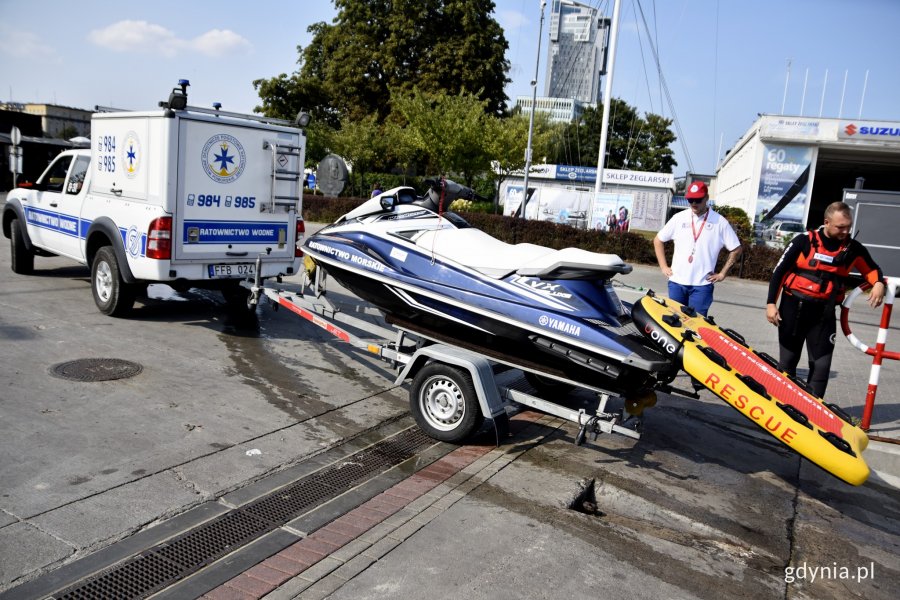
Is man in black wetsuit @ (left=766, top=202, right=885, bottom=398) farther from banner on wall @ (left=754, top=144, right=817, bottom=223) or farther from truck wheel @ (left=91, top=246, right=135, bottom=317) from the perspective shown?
banner on wall @ (left=754, top=144, right=817, bottom=223)

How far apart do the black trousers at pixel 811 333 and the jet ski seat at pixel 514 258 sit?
1.80 meters

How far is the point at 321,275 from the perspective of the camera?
23.1ft

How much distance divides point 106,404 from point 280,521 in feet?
8.13

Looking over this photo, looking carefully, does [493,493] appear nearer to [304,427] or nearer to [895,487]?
[304,427]

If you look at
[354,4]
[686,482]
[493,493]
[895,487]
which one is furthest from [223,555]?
[354,4]

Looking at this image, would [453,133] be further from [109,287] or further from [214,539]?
[214,539]

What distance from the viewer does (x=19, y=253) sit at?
1062cm

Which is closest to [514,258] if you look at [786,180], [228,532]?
[228,532]

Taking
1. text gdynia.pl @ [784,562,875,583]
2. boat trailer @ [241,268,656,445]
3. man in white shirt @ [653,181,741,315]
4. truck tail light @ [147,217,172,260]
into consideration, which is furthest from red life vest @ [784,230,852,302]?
truck tail light @ [147,217,172,260]

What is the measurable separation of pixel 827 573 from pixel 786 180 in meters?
34.4

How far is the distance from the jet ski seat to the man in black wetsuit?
175cm

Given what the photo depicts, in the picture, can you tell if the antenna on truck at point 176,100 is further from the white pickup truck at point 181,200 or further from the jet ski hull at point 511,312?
the jet ski hull at point 511,312

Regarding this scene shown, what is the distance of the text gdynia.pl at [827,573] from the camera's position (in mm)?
3936

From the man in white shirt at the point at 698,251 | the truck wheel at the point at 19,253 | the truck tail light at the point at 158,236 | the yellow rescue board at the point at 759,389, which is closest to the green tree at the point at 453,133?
the truck wheel at the point at 19,253
